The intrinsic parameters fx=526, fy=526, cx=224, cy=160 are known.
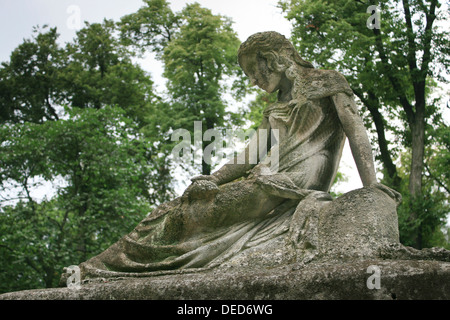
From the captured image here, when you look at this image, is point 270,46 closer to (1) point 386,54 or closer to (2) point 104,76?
(1) point 386,54

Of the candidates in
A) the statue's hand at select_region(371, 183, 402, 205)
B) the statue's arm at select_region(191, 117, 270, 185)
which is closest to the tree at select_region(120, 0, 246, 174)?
the statue's arm at select_region(191, 117, 270, 185)

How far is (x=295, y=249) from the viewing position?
4078 mm

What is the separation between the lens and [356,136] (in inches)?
189

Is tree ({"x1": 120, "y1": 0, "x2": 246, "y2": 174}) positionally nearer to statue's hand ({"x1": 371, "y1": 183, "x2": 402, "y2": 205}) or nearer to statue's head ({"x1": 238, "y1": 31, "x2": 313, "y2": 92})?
statue's head ({"x1": 238, "y1": 31, "x2": 313, "y2": 92})

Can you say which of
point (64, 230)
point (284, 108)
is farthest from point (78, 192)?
point (284, 108)

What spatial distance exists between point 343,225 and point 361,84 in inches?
514

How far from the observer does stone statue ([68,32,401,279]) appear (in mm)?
4086

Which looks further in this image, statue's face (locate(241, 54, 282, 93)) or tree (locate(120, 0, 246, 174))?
tree (locate(120, 0, 246, 174))

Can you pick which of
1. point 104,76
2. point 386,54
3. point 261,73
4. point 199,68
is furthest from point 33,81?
point 261,73

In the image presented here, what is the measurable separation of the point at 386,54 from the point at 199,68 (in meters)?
6.82

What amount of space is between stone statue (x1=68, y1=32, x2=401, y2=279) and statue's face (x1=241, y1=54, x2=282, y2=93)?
0.01 metres

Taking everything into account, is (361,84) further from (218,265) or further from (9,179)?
(218,265)

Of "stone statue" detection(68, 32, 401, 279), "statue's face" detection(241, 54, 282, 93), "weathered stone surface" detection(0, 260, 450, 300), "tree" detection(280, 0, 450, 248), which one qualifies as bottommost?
"weathered stone surface" detection(0, 260, 450, 300)

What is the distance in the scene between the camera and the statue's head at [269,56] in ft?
18.1
